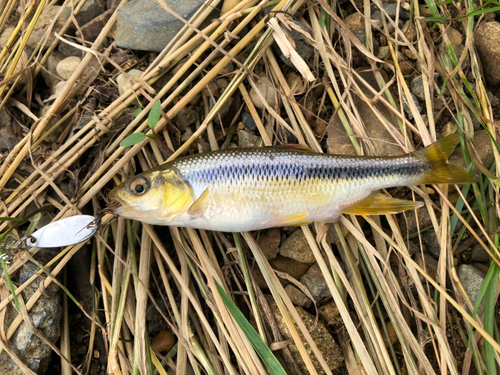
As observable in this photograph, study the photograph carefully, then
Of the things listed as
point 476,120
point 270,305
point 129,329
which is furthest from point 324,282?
point 476,120

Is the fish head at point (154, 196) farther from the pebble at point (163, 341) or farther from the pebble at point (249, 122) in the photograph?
the pebble at point (163, 341)

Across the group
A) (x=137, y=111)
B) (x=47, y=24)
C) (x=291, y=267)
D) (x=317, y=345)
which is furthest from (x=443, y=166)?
(x=47, y=24)

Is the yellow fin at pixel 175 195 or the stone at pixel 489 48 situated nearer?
the yellow fin at pixel 175 195

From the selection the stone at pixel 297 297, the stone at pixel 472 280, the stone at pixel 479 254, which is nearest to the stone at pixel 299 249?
the stone at pixel 297 297

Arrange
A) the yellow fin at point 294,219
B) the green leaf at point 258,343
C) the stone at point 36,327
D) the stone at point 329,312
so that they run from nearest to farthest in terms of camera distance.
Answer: the green leaf at point 258,343 → the yellow fin at point 294,219 → the stone at point 36,327 → the stone at point 329,312

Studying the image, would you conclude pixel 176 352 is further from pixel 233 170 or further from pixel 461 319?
pixel 461 319

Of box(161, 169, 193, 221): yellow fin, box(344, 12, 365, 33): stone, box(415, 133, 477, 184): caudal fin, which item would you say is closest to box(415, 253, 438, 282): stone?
box(415, 133, 477, 184): caudal fin
